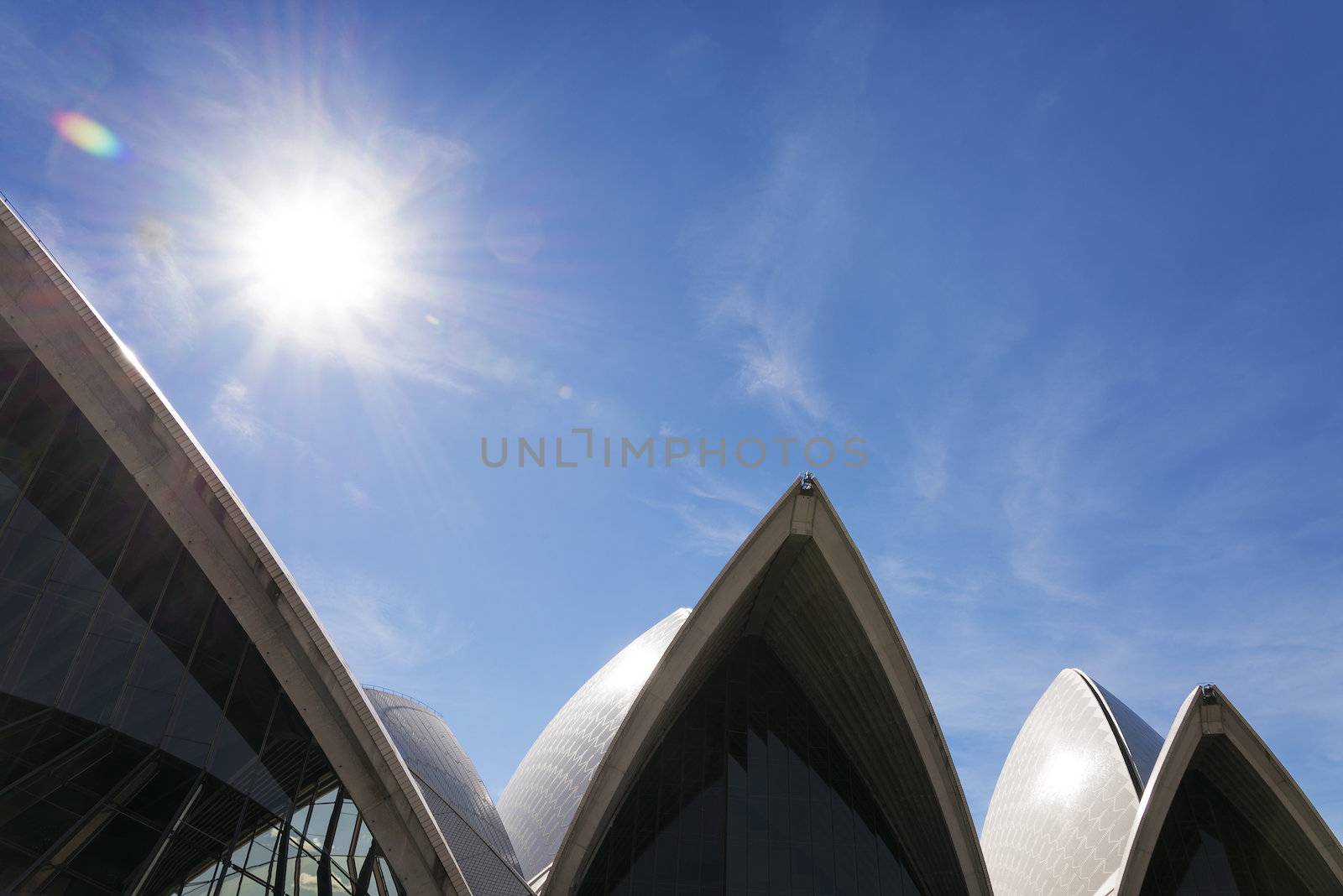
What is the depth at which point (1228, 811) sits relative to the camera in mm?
24672

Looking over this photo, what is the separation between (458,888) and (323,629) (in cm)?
536

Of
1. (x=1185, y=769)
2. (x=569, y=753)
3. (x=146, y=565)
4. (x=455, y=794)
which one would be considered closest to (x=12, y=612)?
(x=146, y=565)

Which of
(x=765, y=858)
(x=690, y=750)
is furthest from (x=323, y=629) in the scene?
(x=765, y=858)

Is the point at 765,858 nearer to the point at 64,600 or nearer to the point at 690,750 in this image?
the point at 690,750

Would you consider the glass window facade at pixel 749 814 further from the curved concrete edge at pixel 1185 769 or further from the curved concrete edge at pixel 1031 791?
the curved concrete edge at pixel 1031 791

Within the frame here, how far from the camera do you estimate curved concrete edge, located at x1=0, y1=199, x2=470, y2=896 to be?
14367mm

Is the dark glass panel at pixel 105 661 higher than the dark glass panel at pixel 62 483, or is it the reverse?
the dark glass panel at pixel 62 483

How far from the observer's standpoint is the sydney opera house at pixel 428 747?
14695 millimetres

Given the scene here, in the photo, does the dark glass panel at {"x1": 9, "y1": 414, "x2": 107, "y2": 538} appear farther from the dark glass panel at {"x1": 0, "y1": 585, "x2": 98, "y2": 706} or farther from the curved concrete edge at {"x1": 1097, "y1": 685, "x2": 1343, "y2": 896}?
the curved concrete edge at {"x1": 1097, "y1": 685, "x2": 1343, "y2": 896}

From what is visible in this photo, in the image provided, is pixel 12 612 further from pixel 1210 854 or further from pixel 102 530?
pixel 1210 854

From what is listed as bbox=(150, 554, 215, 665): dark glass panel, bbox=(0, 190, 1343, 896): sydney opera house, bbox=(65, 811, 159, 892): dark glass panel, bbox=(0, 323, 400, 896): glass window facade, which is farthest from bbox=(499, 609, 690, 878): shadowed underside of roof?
bbox=(65, 811, 159, 892): dark glass panel

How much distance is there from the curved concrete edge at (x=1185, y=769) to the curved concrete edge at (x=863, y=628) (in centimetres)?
541

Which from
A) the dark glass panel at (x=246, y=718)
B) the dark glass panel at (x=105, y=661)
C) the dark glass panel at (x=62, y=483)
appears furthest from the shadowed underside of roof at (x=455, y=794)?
the dark glass panel at (x=62, y=483)

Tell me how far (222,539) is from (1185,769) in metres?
24.5
